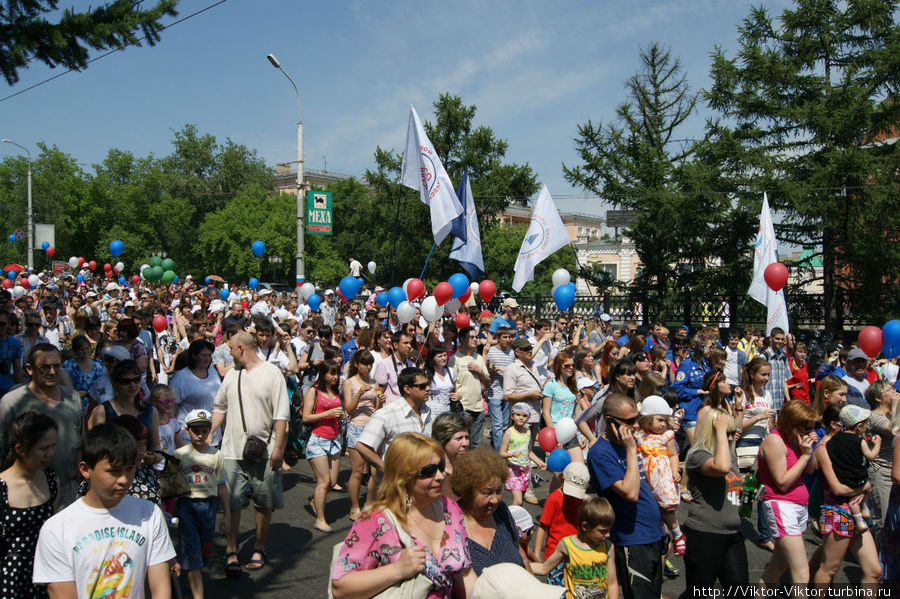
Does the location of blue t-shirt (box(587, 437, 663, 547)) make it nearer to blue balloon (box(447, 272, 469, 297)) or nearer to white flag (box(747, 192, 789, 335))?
blue balloon (box(447, 272, 469, 297))

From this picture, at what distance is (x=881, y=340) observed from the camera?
9.36 m

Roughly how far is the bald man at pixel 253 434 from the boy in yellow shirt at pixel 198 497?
0.39 meters

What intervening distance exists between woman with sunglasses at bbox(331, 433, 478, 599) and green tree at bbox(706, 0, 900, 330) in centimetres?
1791

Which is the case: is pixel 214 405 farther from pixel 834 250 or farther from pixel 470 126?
pixel 470 126

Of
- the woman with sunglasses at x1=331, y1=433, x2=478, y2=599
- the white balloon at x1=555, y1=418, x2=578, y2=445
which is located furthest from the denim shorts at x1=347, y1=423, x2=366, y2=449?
the woman with sunglasses at x1=331, y1=433, x2=478, y2=599

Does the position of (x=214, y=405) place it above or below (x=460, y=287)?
below

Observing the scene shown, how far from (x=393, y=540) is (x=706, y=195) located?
18725 millimetres

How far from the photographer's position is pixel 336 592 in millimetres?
2447

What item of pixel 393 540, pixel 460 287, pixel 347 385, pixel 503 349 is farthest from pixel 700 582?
pixel 460 287

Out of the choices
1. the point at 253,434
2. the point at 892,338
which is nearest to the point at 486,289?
the point at 892,338

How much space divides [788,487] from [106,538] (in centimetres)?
399

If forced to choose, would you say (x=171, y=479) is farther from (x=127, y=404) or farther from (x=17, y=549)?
(x=17, y=549)

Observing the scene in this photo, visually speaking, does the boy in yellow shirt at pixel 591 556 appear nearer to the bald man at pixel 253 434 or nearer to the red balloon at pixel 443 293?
the bald man at pixel 253 434

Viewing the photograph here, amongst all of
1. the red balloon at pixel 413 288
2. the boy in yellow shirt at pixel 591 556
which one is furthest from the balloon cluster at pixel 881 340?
the boy in yellow shirt at pixel 591 556
